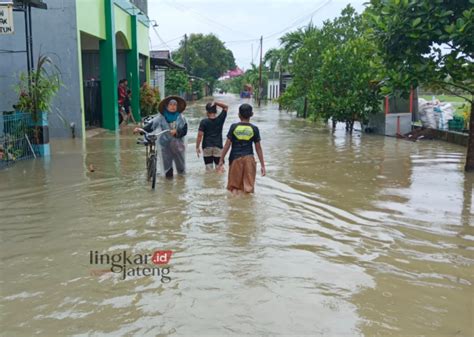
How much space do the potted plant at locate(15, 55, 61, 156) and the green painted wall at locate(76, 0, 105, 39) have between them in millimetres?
4467

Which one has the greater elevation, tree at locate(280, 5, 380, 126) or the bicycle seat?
tree at locate(280, 5, 380, 126)

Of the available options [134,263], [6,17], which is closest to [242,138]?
[134,263]

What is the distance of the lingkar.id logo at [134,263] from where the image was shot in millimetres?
4598

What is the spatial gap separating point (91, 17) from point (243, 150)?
11772 millimetres

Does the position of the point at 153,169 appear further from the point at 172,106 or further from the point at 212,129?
the point at 212,129

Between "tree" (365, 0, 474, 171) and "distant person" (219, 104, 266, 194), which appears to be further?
"tree" (365, 0, 474, 171)

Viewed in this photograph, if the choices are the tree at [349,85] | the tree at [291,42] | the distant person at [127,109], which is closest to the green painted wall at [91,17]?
the distant person at [127,109]

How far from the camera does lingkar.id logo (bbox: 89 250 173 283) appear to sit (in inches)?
181

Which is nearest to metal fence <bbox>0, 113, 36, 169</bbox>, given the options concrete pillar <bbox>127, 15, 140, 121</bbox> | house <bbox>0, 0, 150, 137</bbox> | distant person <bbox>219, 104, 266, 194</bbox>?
house <bbox>0, 0, 150, 137</bbox>

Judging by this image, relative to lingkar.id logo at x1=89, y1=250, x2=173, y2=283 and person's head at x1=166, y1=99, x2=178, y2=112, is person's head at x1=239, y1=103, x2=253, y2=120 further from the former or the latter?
Answer: lingkar.id logo at x1=89, y1=250, x2=173, y2=283

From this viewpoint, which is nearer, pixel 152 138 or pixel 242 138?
pixel 242 138

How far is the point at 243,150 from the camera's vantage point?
7.19 meters

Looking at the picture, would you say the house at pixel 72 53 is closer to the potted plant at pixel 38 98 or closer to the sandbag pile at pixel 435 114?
the potted plant at pixel 38 98

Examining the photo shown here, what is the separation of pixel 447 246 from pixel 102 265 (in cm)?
375
